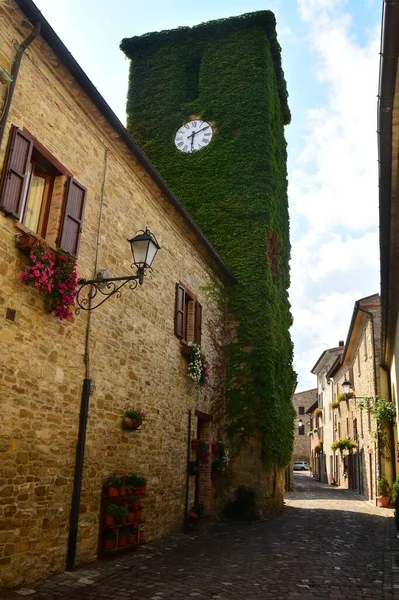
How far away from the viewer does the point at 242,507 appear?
42.3 ft

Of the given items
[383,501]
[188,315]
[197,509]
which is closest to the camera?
[197,509]

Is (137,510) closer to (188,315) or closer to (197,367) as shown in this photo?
(197,367)

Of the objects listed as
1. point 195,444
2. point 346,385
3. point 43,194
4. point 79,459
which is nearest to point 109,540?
point 79,459

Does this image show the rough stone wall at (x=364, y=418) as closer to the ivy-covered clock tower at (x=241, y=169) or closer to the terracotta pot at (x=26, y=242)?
the ivy-covered clock tower at (x=241, y=169)

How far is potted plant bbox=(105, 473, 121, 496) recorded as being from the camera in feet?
24.4

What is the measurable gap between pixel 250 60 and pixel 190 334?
11.4 metres

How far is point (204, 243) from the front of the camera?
12742 mm

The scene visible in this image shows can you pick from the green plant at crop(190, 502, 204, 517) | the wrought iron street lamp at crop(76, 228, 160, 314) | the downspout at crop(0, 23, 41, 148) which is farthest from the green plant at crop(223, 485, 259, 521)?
the downspout at crop(0, 23, 41, 148)

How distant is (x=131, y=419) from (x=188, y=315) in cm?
448

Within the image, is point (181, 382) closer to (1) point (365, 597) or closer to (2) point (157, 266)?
(2) point (157, 266)

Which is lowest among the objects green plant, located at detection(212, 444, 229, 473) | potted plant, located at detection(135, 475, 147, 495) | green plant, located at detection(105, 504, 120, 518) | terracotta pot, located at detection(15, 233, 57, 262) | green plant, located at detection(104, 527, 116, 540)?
green plant, located at detection(104, 527, 116, 540)

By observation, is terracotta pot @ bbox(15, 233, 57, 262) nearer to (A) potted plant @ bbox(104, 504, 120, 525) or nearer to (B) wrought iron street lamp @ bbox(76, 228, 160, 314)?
(B) wrought iron street lamp @ bbox(76, 228, 160, 314)

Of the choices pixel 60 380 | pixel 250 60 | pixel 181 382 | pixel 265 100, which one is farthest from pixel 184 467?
pixel 250 60

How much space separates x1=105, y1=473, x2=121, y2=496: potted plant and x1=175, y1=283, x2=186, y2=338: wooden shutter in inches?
150
